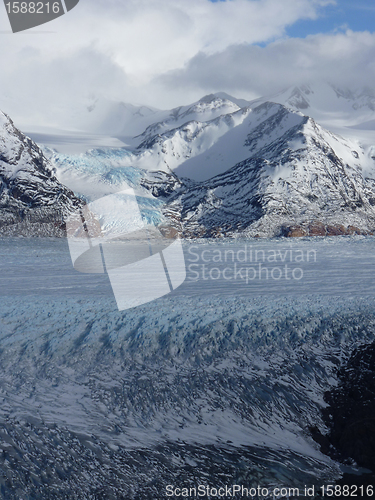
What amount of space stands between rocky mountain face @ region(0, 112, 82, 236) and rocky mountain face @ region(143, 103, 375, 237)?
13829 mm

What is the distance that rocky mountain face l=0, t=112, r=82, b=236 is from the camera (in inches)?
1735

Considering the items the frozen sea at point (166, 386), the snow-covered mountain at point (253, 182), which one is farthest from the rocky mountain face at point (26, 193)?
the frozen sea at point (166, 386)

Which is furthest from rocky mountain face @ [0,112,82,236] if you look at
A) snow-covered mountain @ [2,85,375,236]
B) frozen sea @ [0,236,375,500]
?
frozen sea @ [0,236,375,500]

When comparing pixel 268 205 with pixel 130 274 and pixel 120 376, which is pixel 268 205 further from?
pixel 120 376

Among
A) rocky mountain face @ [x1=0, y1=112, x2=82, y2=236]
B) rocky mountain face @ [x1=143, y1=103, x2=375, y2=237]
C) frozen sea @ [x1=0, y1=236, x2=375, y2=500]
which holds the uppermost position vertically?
rocky mountain face @ [x1=0, y1=112, x2=82, y2=236]

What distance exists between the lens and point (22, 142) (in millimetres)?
49562

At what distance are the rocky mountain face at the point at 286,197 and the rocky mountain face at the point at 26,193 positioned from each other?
1383 centimetres

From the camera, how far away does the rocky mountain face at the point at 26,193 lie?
145ft

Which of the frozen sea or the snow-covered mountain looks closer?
the frozen sea

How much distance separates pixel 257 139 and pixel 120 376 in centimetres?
7504

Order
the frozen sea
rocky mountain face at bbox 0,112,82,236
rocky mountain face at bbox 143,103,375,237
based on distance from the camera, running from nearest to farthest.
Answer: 1. the frozen sea
2. rocky mountain face at bbox 0,112,82,236
3. rocky mountain face at bbox 143,103,375,237

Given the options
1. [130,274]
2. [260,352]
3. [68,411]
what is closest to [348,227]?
[130,274]

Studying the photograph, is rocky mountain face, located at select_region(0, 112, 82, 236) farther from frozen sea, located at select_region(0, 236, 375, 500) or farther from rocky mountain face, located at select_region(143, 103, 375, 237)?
frozen sea, located at select_region(0, 236, 375, 500)

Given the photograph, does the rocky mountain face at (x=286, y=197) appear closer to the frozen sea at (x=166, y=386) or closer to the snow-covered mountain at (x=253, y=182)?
the snow-covered mountain at (x=253, y=182)
